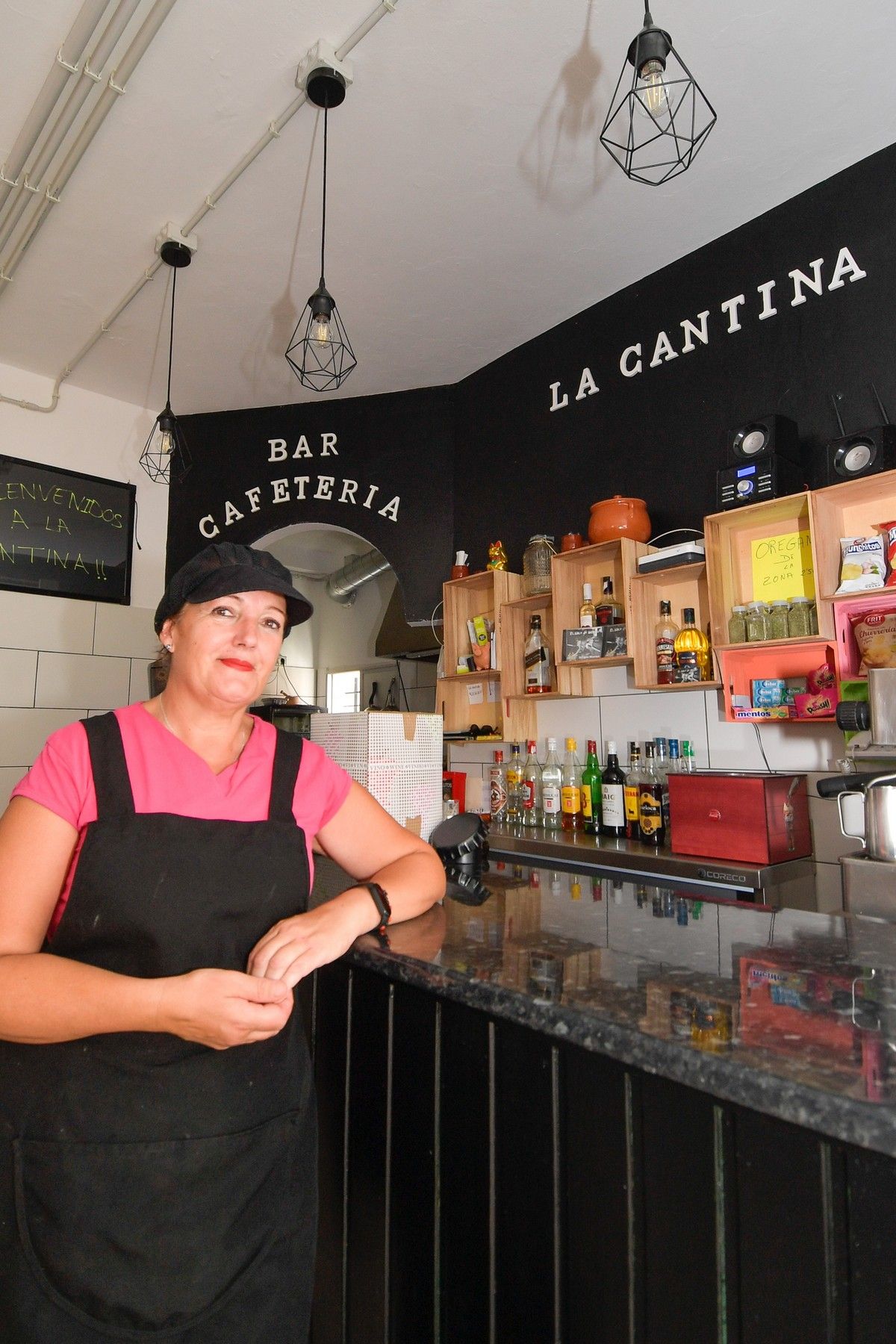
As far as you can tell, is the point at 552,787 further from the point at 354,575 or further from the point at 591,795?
the point at 354,575

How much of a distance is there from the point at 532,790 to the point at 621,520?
4.04 feet

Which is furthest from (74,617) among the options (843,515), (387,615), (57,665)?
(843,515)

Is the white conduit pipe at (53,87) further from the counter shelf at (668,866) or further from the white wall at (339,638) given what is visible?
the white wall at (339,638)

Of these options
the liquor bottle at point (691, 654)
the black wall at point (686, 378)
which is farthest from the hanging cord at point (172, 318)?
the liquor bottle at point (691, 654)

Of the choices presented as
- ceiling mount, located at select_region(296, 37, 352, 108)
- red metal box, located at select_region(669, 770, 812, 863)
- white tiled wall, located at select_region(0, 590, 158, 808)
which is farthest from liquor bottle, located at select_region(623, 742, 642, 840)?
white tiled wall, located at select_region(0, 590, 158, 808)

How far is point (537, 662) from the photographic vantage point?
127 inches

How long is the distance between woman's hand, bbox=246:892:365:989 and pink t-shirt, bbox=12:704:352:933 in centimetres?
10

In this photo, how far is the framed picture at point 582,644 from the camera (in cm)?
289

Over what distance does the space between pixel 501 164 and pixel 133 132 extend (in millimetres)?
1151

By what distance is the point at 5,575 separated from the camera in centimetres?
344

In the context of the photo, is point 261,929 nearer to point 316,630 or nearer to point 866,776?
point 866,776

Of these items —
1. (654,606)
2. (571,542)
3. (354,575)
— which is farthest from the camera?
(354,575)

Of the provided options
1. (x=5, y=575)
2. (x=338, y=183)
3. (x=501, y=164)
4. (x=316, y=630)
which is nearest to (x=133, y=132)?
(x=338, y=183)

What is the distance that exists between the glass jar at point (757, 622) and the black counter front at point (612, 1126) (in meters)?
1.36
